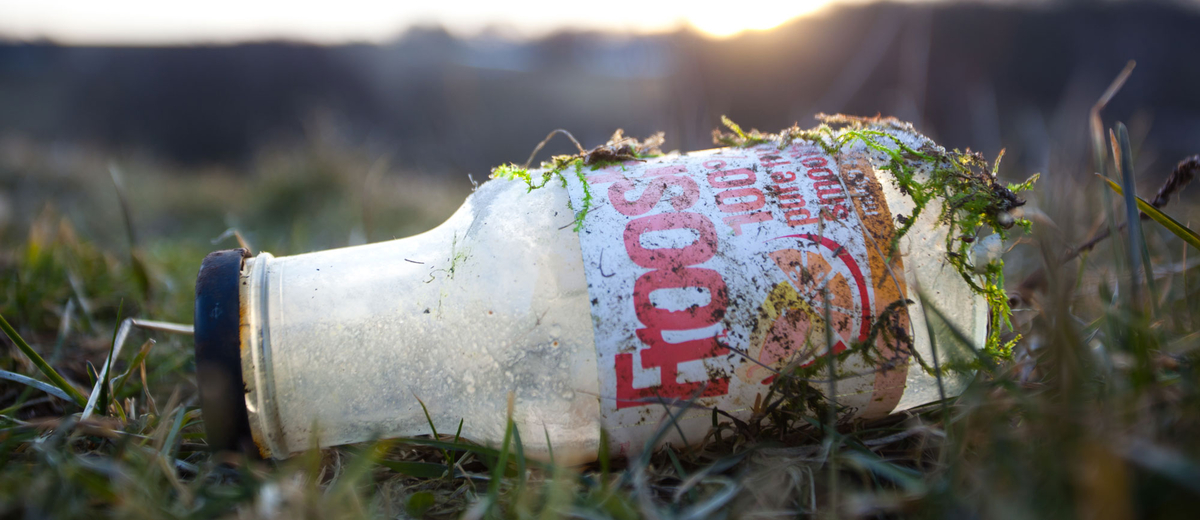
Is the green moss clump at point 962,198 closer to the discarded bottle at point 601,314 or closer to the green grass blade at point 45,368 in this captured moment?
the discarded bottle at point 601,314

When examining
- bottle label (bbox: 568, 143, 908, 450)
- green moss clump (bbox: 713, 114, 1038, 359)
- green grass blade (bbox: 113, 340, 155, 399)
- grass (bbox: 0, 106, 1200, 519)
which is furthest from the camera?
green grass blade (bbox: 113, 340, 155, 399)

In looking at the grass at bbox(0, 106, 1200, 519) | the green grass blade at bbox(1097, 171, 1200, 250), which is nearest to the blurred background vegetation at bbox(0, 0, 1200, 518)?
the grass at bbox(0, 106, 1200, 519)

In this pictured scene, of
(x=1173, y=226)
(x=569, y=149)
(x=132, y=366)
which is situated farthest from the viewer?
(x=569, y=149)

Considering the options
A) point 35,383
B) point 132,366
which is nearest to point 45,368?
point 35,383

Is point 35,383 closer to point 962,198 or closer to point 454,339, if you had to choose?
point 454,339

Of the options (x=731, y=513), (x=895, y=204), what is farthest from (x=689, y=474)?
(x=895, y=204)

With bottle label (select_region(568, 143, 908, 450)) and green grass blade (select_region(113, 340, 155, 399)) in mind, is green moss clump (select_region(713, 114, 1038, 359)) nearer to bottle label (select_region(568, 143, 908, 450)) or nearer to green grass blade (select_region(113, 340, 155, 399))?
bottle label (select_region(568, 143, 908, 450))
